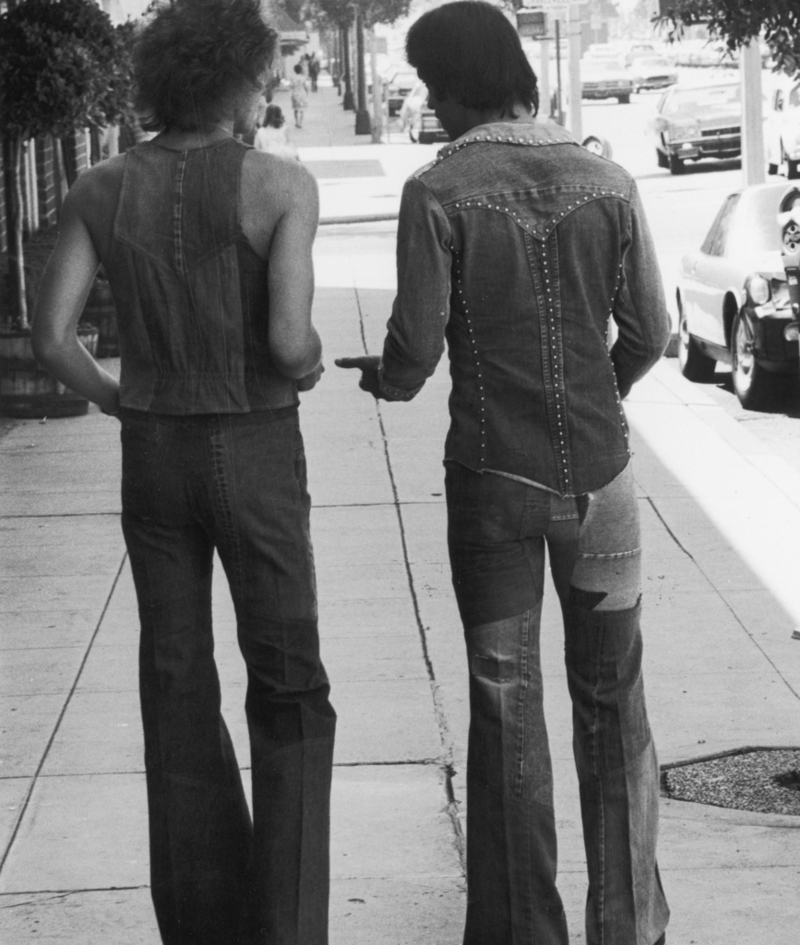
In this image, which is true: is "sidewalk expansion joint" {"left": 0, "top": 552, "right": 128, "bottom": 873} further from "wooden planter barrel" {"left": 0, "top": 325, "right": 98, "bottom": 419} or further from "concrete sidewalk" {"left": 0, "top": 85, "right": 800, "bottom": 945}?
"wooden planter barrel" {"left": 0, "top": 325, "right": 98, "bottom": 419}

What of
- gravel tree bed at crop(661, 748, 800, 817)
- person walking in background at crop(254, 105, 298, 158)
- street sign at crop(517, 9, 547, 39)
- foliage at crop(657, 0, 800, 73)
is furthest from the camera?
street sign at crop(517, 9, 547, 39)

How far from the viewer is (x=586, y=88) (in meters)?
58.0

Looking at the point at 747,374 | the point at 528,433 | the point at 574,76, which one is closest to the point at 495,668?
Result: the point at 528,433

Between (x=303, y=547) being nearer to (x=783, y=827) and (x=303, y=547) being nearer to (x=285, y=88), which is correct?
(x=783, y=827)

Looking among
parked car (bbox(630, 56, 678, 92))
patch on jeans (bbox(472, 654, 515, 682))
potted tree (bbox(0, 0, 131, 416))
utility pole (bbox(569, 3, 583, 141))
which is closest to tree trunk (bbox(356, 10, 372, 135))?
parked car (bbox(630, 56, 678, 92))

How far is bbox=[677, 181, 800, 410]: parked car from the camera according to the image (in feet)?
35.3

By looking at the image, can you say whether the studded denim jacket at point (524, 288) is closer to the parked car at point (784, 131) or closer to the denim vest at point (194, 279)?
the denim vest at point (194, 279)

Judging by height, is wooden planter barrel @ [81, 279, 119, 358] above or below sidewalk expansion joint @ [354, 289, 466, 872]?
above

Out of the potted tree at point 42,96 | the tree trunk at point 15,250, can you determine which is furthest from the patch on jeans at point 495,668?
the tree trunk at point 15,250

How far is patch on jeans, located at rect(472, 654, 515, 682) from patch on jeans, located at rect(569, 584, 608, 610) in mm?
176

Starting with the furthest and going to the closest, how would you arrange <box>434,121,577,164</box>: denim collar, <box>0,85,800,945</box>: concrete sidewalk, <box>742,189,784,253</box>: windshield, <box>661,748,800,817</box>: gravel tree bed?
<box>742,189,784,253</box>: windshield, <box>661,748,800,817</box>: gravel tree bed, <box>0,85,800,945</box>: concrete sidewalk, <box>434,121,577,164</box>: denim collar


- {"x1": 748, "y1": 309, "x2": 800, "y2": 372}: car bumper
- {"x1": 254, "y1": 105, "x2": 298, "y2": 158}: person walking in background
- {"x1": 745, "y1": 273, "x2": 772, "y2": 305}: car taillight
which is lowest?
{"x1": 748, "y1": 309, "x2": 800, "y2": 372}: car bumper

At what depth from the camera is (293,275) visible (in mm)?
3051

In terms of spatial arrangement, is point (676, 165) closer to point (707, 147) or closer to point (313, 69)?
point (707, 147)
